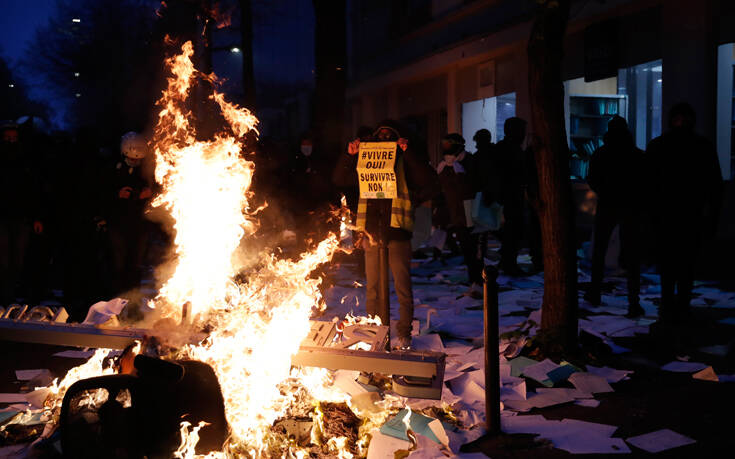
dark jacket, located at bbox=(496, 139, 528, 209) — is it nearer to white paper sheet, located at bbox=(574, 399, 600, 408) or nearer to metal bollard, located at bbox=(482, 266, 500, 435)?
white paper sheet, located at bbox=(574, 399, 600, 408)

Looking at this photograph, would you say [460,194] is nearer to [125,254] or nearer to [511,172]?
[511,172]

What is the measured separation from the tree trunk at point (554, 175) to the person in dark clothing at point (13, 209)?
654 centimetres

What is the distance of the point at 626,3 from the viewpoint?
14.3 meters

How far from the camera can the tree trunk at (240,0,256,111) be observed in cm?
2341

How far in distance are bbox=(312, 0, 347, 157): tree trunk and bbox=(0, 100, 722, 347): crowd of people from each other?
3.00 metres

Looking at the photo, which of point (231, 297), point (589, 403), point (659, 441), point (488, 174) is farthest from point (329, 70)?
point (659, 441)

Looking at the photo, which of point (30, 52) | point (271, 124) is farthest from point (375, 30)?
point (271, 124)

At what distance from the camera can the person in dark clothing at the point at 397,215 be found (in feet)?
22.3

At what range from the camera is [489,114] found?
21.2 meters

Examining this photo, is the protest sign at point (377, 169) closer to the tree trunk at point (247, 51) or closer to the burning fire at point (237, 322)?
the burning fire at point (237, 322)

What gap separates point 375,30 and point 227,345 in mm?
25580

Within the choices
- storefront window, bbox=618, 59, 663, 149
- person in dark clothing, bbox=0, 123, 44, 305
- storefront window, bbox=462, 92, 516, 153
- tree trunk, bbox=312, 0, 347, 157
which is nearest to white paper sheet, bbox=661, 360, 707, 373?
person in dark clothing, bbox=0, 123, 44, 305

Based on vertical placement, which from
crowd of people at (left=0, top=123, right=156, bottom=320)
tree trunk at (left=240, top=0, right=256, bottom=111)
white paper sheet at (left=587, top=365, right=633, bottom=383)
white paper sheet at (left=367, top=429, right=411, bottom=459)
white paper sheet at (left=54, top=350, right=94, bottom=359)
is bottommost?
white paper sheet at (left=54, top=350, right=94, bottom=359)

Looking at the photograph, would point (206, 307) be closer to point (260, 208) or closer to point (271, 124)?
point (260, 208)
